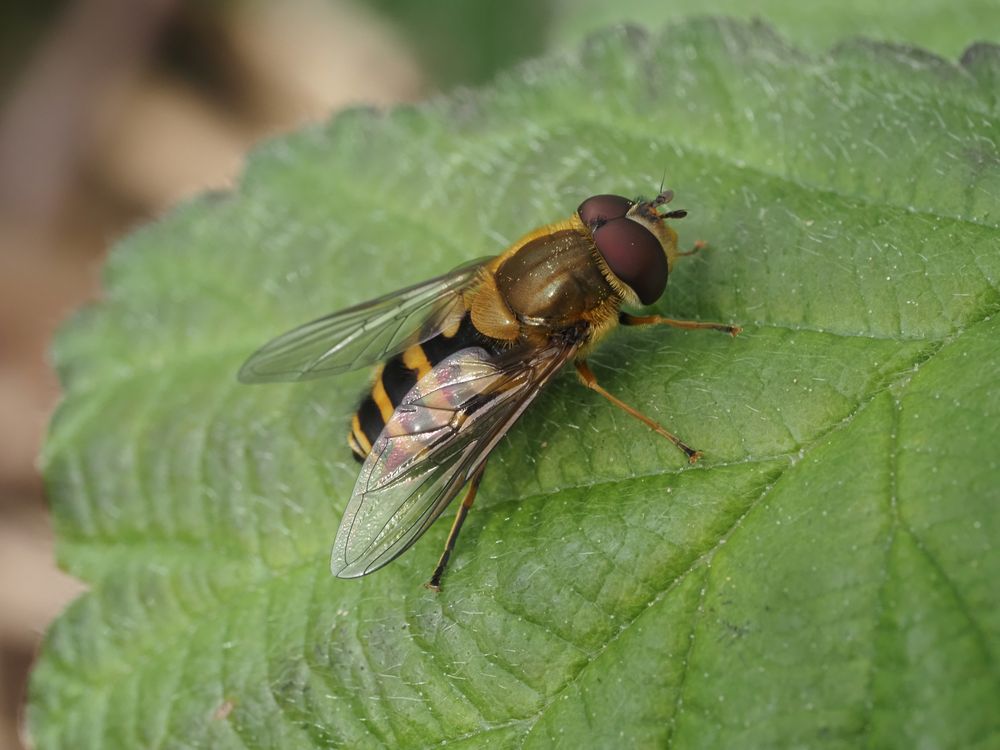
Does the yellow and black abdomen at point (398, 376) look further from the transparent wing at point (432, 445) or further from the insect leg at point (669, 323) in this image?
the insect leg at point (669, 323)

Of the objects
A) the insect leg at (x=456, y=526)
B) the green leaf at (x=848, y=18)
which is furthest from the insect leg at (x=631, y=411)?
the green leaf at (x=848, y=18)

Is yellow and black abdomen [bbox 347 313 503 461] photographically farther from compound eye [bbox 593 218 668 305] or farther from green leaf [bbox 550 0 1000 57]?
green leaf [bbox 550 0 1000 57]

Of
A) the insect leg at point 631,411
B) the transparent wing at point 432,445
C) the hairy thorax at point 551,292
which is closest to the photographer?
the insect leg at point 631,411

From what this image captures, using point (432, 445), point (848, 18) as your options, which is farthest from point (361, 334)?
point (848, 18)

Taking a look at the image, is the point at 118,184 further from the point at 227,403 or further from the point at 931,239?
the point at 931,239

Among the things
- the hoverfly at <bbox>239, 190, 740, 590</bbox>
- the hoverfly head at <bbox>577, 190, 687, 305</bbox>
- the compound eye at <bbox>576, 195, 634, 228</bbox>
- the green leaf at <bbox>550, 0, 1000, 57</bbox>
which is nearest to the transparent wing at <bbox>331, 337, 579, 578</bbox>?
the hoverfly at <bbox>239, 190, 740, 590</bbox>

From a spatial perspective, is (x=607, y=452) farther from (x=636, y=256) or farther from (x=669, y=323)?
(x=636, y=256)
